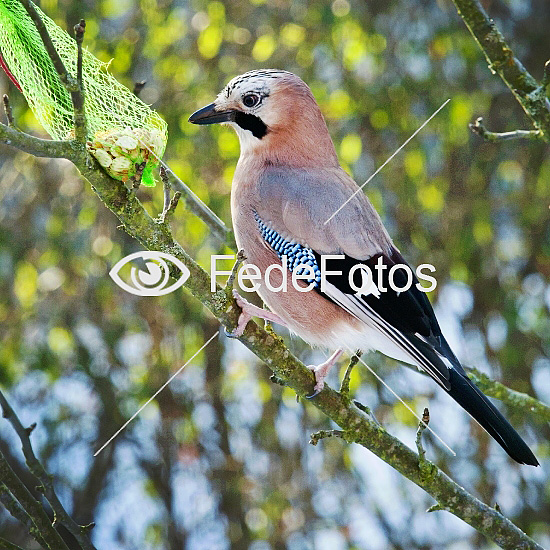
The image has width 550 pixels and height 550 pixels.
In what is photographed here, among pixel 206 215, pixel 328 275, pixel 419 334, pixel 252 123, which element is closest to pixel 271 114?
pixel 252 123

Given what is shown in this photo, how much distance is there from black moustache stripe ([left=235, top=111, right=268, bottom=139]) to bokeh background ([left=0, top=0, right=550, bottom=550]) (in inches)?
47.1

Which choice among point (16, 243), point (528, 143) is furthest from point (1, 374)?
point (528, 143)

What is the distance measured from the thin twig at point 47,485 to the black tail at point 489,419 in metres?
1.02

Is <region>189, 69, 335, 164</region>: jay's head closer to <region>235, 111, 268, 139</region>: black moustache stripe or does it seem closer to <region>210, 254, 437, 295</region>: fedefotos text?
<region>235, 111, 268, 139</region>: black moustache stripe

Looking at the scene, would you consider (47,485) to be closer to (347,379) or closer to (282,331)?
(347,379)

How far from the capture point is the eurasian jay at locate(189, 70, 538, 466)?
8.30ft

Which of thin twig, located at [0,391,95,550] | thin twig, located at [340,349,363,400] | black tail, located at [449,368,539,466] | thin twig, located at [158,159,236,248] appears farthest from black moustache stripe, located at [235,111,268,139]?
thin twig, located at [0,391,95,550]

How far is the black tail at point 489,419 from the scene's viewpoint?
7.57ft

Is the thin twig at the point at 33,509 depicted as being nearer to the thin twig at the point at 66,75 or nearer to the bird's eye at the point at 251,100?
the thin twig at the point at 66,75

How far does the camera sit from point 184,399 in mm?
4488

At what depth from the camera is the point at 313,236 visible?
2645 millimetres

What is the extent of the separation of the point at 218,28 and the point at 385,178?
1099mm

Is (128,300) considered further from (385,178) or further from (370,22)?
(370,22)

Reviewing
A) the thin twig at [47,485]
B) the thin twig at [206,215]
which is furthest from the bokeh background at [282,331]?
the thin twig at [47,485]
